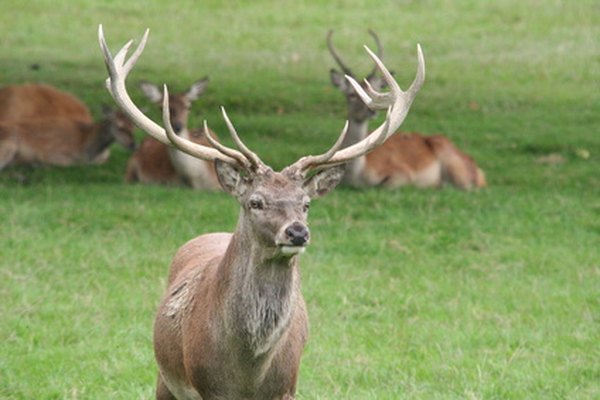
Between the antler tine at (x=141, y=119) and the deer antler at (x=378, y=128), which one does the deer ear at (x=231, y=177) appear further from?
the deer antler at (x=378, y=128)

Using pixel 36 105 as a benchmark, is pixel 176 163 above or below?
below

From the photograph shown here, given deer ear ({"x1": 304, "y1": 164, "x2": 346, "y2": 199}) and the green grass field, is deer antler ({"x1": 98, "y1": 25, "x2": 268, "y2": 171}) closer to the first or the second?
deer ear ({"x1": 304, "y1": 164, "x2": 346, "y2": 199})

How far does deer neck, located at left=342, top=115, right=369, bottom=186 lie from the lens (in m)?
12.8

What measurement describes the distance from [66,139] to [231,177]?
27.8 ft

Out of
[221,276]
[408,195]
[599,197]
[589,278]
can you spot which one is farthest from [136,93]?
[221,276]

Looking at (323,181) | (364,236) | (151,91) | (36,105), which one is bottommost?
(364,236)

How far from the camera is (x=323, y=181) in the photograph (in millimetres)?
5512

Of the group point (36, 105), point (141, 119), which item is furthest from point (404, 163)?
point (141, 119)

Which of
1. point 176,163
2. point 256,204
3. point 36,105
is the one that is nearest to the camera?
point 256,204

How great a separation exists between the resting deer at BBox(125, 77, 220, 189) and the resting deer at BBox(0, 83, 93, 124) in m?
1.97

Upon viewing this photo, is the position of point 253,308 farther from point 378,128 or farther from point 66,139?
point 66,139

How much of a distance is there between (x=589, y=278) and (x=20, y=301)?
356cm

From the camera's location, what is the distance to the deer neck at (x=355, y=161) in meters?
12.8

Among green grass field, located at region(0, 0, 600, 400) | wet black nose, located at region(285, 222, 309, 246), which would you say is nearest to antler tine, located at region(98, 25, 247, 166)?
wet black nose, located at region(285, 222, 309, 246)
